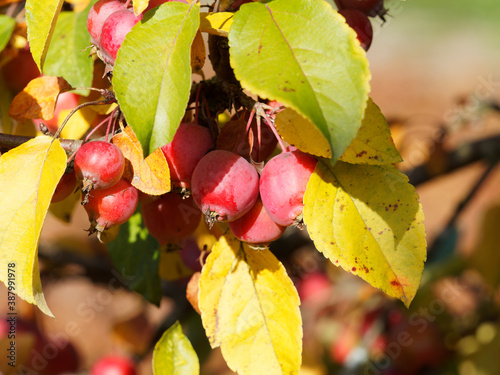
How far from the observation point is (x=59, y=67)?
0.80 m

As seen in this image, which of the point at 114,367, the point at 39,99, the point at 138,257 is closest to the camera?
the point at 39,99

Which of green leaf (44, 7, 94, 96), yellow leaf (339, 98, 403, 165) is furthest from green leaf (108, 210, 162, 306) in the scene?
yellow leaf (339, 98, 403, 165)

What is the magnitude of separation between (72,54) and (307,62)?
45 cm

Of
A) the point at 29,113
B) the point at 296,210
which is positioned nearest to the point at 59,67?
the point at 29,113

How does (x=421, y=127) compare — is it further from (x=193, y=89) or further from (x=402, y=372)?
(x=193, y=89)

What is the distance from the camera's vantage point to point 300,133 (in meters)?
0.58

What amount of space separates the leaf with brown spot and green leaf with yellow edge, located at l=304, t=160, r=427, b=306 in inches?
14.4

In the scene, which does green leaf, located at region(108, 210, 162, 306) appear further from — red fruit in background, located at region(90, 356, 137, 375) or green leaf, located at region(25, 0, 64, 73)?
red fruit in background, located at region(90, 356, 137, 375)

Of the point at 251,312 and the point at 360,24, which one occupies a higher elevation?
the point at 360,24

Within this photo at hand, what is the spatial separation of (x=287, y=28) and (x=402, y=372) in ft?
4.19

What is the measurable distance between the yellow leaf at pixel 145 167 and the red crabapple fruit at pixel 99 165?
0.02 m

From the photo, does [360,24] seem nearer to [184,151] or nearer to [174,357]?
[184,151]

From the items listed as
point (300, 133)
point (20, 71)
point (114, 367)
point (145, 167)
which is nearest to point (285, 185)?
point (300, 133)

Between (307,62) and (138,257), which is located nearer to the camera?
(307,62)
